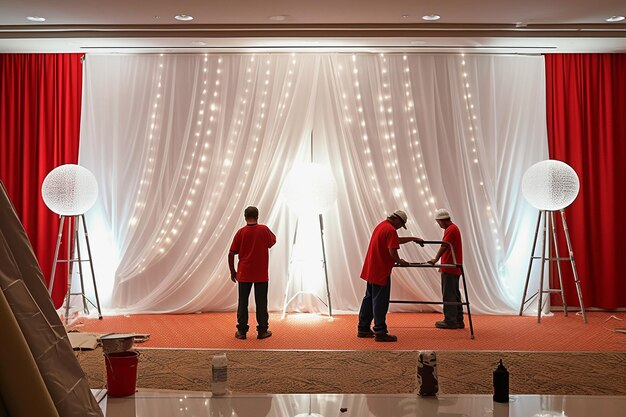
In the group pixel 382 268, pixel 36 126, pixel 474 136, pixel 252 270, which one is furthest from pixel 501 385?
pixel 36 126

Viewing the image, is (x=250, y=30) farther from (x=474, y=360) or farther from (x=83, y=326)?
(x=474, y=360)

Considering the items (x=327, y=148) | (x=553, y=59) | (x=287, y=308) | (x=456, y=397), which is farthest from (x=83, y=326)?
(x=553, y=59)

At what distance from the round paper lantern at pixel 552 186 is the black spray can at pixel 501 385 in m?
4.76

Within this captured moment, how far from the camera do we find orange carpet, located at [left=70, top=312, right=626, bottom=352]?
620 cm

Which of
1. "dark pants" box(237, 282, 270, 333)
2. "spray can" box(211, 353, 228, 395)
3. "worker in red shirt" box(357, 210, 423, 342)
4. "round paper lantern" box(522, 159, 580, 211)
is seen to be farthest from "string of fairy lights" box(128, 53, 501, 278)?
"spray can" box(211, 353, 228, 395)

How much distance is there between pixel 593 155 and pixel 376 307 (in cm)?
373

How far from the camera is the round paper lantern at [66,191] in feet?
23.9

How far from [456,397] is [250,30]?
17.0 feet

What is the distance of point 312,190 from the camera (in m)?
7.64

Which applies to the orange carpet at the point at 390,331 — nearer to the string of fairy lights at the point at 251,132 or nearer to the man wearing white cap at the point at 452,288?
the man wearing white cap at the point at 452,288

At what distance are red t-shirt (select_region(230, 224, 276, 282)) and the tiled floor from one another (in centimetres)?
327

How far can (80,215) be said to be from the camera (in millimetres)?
7863

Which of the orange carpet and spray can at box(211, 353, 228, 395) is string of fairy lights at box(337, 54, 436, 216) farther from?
spray can at box(211, 353, 228, 395)

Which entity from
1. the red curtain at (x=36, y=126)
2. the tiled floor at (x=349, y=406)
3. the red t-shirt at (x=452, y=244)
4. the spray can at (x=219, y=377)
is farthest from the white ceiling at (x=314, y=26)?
the tiled floor at (x=349, y=406)
